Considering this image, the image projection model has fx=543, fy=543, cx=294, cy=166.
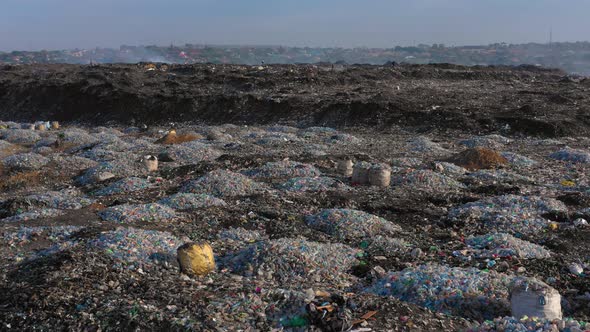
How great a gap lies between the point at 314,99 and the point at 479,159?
33.8 feet

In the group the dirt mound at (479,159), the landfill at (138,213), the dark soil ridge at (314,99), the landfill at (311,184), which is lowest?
the landfill at (138,213)

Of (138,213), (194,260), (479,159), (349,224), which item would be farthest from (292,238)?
(479,159)

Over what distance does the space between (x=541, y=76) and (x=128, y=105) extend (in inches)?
824

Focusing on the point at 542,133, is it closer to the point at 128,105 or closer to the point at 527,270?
the point at 527,270

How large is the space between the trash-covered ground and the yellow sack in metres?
0.09

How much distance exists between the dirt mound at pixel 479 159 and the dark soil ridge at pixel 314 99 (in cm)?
475

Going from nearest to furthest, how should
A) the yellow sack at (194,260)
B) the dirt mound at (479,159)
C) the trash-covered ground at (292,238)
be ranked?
the trash-covered ground at (292,238) < the yellow sack at (194,260) < the dirt mound at (479,159)

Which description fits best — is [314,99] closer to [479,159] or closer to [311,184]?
[479,159]

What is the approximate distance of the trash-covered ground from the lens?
4.24 meters

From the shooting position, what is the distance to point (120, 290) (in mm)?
4668

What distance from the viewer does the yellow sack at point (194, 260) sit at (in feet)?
17.3

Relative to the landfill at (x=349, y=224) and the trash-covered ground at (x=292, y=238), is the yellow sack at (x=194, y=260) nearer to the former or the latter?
the trash-covered ground at (x=292, y=238)

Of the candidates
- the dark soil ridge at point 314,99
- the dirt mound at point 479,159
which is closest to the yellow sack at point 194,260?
the dirt mound at point 479,159

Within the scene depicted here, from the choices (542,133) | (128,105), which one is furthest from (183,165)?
(128,105)
